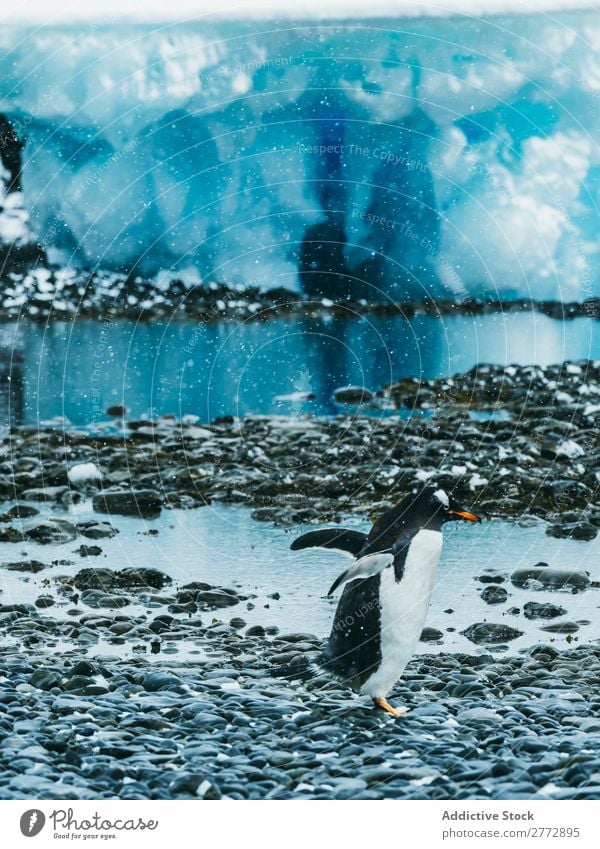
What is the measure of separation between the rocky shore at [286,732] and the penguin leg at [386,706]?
0.09 ft

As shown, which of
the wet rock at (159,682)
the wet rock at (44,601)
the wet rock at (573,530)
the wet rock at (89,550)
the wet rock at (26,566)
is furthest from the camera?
the wet rock at (573,530)

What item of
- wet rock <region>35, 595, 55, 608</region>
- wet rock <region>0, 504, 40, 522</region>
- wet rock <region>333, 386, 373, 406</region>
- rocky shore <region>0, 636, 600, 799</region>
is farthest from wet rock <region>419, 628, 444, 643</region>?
wet rock <region>0, 504, 40, 522</region>

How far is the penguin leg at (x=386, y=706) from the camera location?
2.81 meters

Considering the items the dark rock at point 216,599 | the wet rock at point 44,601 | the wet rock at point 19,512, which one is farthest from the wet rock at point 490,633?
the wet rock at point 19,512

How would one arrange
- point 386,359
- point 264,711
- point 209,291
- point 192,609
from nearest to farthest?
point 264,711, point 192,609, point 209,291, point 386,359

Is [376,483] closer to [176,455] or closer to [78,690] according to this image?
[176,455]

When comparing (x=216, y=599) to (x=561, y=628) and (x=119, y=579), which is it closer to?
(x=119, y=579)

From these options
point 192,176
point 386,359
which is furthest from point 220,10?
point 386,359

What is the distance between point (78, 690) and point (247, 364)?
2384mm

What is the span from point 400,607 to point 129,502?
7.62 feet

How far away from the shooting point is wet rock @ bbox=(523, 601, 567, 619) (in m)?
3.59

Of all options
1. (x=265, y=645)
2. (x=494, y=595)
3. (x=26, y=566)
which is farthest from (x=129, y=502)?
(x=494, y=595)

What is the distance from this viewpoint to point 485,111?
14.5ft

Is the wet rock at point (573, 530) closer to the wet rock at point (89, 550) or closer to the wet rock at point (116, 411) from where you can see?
the wet rock at point (89, 550)
